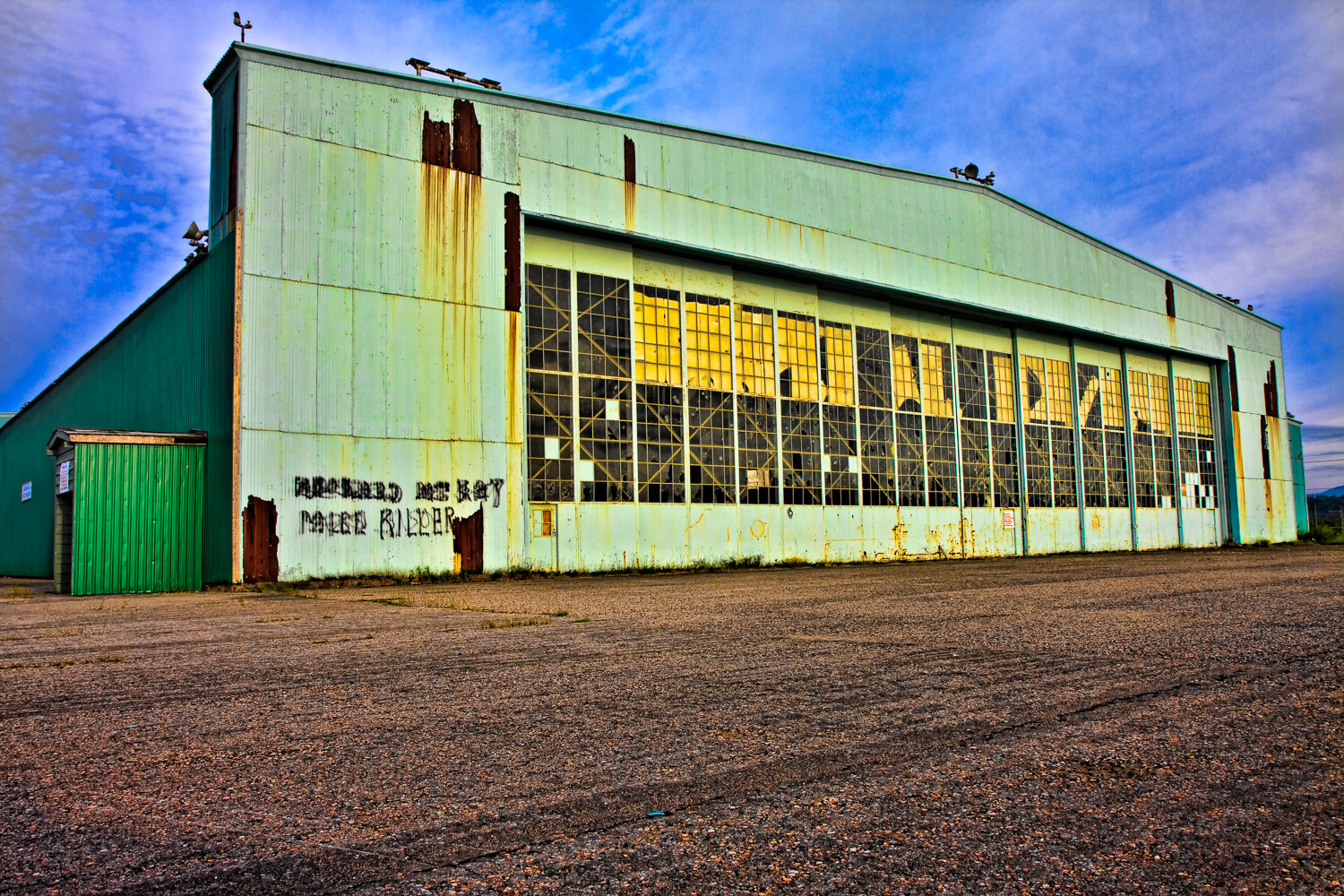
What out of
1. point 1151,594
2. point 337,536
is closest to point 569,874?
point 1151,594

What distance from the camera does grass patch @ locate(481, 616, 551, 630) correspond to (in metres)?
7.59

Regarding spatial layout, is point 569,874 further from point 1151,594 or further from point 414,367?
point 414,367

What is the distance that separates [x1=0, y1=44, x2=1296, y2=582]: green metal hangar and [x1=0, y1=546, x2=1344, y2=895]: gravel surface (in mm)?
8960

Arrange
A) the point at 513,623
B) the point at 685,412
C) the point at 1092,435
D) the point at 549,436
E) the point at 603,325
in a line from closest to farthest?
the point at 513,623
the point at 549,436
the point at 603,325
the point at 685,412
the point at 1092,435

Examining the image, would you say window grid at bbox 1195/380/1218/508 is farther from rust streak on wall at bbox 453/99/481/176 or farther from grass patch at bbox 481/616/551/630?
grass patch at bbox 481/616/551/630

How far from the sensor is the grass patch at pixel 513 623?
7.59 m

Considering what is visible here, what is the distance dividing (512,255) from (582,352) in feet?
7.74

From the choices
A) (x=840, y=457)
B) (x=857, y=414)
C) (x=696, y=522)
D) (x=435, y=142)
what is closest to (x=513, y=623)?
(x=696, y=522)

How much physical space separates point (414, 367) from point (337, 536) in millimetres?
3305

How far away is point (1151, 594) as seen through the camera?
9.83 m

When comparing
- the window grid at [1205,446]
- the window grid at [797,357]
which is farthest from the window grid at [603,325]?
the window grid at [1205,446]

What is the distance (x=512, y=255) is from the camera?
17.3 meters

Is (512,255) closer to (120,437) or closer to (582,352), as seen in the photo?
(582,352)

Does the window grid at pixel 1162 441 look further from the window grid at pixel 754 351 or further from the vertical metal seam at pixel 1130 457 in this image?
the window grid at pixel 754 351
